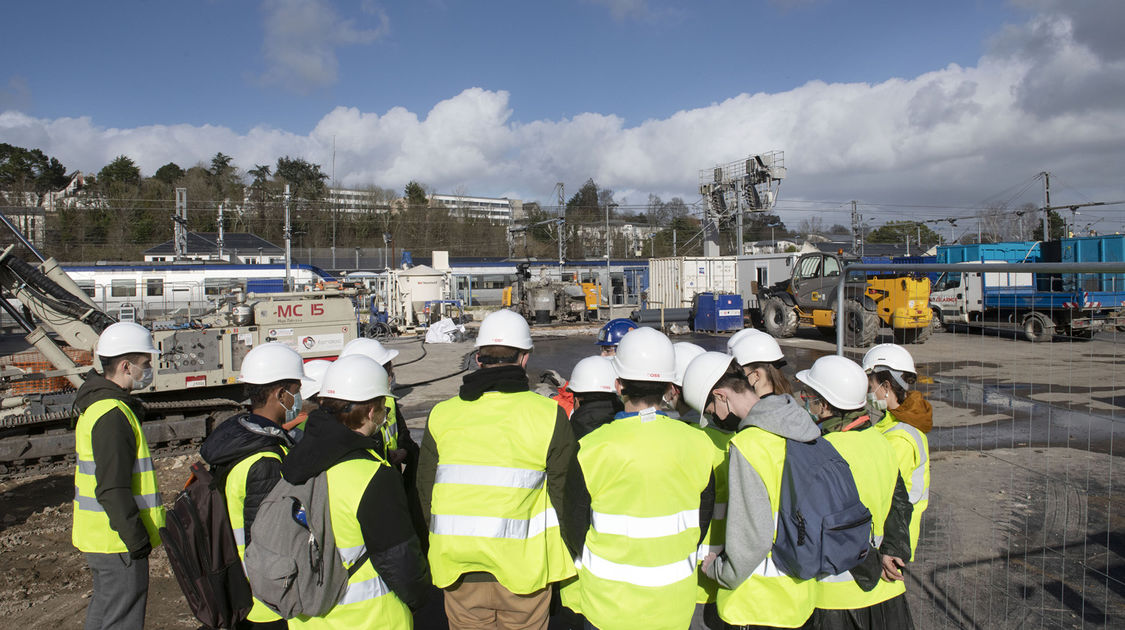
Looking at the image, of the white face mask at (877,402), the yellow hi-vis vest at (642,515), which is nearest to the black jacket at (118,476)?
the yellow hi-vis vest at (642,515)

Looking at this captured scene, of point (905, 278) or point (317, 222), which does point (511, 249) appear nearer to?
point (317, 222)

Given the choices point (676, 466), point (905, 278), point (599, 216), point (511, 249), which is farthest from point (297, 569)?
point (599, 216)

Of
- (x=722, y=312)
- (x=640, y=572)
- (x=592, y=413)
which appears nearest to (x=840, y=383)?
(x=592, y=413)

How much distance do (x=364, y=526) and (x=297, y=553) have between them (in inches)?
→ 11.0

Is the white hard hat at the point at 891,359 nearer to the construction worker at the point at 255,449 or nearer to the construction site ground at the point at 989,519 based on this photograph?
the construction site ground at the point at 989,519

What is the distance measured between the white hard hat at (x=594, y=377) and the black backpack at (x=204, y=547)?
5.66 ft

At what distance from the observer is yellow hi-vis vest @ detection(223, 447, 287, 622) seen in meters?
2.69

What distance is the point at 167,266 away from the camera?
35188 millimetres

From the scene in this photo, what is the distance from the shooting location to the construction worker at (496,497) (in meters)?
2.58

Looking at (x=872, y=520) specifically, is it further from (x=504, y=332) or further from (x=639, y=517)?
(x=504, y=332)

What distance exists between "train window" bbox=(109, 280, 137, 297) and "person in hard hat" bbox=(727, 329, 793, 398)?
3794 centimetres

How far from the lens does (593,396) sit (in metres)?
3.18

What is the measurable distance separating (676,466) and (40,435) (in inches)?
387

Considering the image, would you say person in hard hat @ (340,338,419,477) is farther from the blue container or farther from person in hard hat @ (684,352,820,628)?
the blue container
